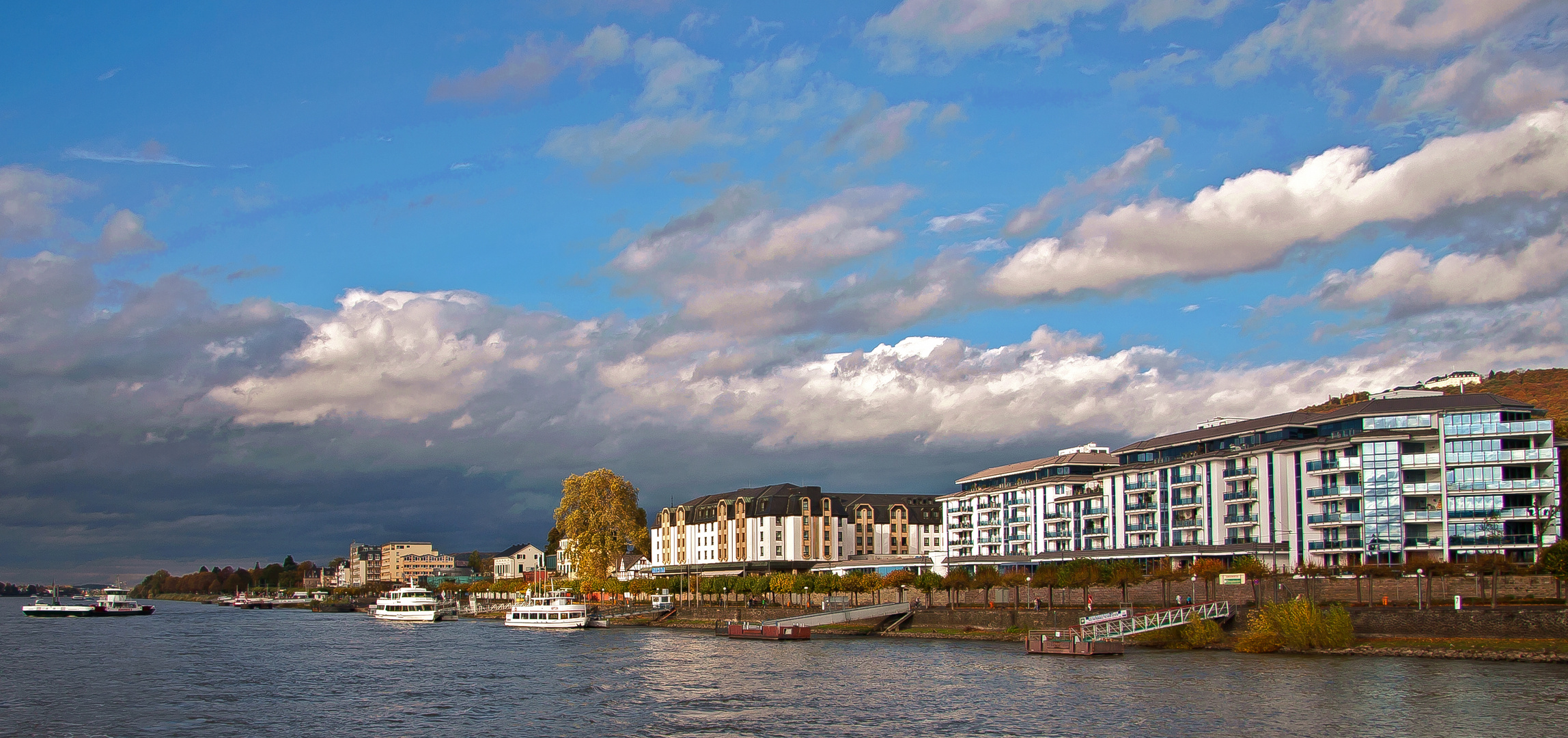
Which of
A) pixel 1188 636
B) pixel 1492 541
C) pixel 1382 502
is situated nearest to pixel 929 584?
pixel 1188 636

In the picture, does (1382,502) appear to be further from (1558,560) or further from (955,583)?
(955,583)

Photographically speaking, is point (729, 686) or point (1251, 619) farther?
point (1251, 619)

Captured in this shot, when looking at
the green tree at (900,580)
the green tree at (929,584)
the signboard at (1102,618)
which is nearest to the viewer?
the signboard at (1102,618)

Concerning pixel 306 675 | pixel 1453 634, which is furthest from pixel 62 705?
pixel 1453 634

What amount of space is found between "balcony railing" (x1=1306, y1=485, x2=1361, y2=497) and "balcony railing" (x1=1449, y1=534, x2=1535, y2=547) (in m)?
8.38

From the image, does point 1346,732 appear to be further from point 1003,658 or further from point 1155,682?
point 1003,658

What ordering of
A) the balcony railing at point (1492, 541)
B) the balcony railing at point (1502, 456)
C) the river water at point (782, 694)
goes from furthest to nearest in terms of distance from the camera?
the balcony railing at point (1502, 456) → the balcony railing at point (1492, 541) → the river water at point (782, 694)

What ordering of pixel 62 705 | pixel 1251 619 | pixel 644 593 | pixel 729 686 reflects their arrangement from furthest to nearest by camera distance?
pixel 644 593 → pixel 1251 619 → pixel 729 686 → pixel 62 705

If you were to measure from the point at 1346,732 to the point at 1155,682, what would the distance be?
691 inches

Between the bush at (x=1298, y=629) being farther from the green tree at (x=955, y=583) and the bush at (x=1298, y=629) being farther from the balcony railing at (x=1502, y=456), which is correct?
the green tree at (x=955, y=583)

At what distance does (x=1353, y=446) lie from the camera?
10838 centimetres

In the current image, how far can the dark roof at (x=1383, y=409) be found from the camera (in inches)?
4146

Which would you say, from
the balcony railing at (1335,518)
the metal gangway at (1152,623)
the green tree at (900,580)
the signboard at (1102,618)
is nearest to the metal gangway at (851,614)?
the green tree at (900,580)

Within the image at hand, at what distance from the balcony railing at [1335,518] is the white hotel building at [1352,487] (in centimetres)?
9
